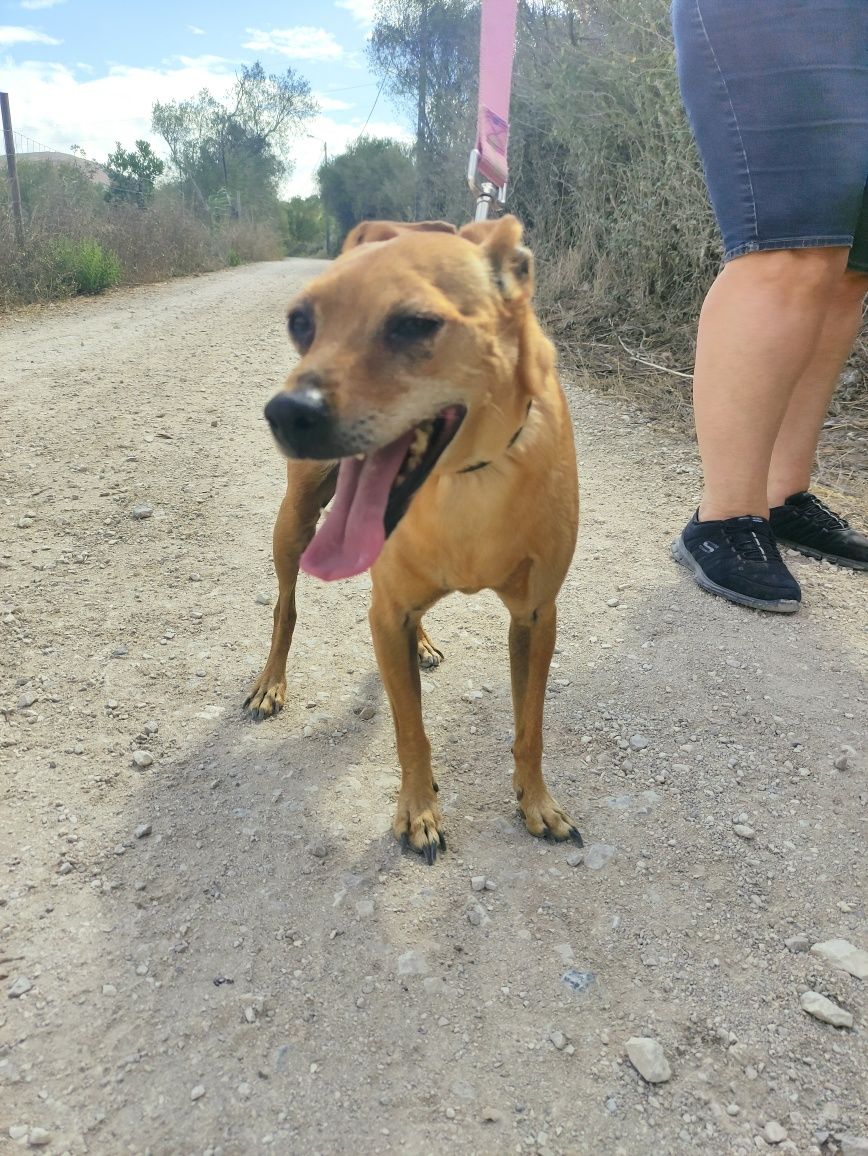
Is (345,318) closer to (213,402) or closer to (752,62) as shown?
(752,62)

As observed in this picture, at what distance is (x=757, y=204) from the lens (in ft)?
8.91

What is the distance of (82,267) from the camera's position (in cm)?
1018

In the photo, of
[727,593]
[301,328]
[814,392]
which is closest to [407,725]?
[301,328]

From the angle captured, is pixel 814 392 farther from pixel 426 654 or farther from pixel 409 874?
pixel 409 874

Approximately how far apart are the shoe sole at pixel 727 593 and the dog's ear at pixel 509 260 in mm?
1748

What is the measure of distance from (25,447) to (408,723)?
329 cm

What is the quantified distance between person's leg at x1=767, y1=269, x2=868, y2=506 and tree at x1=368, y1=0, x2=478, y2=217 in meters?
12.5

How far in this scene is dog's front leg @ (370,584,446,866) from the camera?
1949 millimetres

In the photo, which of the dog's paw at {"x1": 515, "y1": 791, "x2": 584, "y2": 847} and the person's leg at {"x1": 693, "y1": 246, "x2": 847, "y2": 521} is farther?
the person's leg at {"x1": 693, "y1": 246, "x2": 847, "y2": 521}

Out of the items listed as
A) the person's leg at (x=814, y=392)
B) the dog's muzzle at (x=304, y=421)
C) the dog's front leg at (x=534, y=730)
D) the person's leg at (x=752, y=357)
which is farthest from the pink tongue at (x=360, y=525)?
the person's leg at (x=814, y=392)

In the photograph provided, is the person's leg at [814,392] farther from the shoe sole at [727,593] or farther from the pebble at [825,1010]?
the pebble at [825,1010]

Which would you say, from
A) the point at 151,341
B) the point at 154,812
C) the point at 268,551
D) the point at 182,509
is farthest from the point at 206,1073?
the point at 151,341

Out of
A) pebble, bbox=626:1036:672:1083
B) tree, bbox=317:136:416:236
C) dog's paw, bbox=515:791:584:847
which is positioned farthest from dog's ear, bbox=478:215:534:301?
tree, bbox=317:136:416:236

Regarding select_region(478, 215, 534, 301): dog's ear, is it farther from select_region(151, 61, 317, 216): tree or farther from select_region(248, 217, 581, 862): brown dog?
select_region(151, 61, 317, 216): tree
